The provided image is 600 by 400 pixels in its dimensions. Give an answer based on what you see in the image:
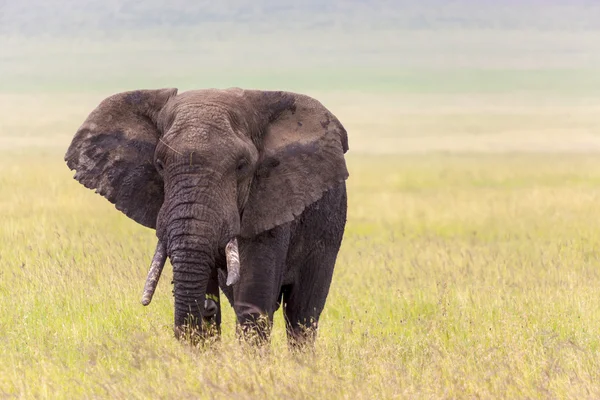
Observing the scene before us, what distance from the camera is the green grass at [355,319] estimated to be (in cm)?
836

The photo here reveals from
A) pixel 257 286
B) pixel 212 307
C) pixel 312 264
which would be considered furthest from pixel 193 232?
pixel 312 264

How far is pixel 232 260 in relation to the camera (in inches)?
337

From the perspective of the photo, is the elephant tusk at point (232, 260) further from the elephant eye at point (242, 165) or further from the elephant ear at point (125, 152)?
Result: the elephant ear at point (125, 152)

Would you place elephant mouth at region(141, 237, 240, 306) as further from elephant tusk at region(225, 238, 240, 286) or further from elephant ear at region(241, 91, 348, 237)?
elephant ear at region(241, 91, 348, 237)

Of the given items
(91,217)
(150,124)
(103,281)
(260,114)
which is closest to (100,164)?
(150,124)

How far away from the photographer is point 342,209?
11.3 metres

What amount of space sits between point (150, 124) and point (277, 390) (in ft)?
8.88

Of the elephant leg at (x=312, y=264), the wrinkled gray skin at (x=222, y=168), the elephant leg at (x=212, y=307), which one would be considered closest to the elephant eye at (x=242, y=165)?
the wrinkled gray skin at (x=222, y=168)

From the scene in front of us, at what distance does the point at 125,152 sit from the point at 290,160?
1.32 metres

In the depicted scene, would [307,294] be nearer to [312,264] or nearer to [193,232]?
[312,264]

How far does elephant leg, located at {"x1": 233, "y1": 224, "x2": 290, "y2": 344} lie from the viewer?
9.35 metres

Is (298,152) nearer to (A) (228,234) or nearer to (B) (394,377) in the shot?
(A) (228,234)

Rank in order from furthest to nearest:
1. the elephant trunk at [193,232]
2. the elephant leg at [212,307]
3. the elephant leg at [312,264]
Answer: the elephant leg at [312,264] < the elephant leg at [212,307] < the elephant trunk at [193,232]

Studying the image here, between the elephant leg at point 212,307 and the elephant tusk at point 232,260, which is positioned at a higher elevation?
the elephant tusk at point 232,260
